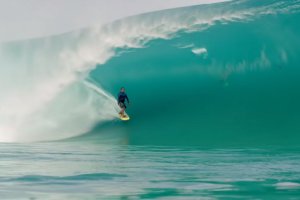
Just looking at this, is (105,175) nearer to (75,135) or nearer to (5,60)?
(75,135)

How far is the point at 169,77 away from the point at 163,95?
0.92 metres

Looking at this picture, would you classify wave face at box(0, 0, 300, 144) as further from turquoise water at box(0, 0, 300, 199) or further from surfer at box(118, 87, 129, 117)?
surfer at box(118, 87, 129, 117)

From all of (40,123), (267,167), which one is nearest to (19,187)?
(267,167)

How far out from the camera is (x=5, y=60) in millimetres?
22422

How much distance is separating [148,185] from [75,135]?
9912 millimetres

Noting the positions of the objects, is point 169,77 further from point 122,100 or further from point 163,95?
point 122,100

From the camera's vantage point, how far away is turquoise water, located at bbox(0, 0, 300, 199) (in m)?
9.99

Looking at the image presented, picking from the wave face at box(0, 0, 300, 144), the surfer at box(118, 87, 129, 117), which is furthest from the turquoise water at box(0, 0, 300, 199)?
the surfer at box(118, 87, 129, 117)

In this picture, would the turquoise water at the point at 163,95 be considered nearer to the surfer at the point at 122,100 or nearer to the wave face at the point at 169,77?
the wave face at the point at 169,77

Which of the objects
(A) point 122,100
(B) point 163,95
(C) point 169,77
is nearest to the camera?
(A) point 122,100

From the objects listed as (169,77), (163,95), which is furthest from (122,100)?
(169,77)

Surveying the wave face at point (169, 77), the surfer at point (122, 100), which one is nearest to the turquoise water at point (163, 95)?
the wave face at point (169, 77)

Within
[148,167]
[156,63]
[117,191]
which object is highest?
[156,63]

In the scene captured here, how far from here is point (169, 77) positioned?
19.5m
